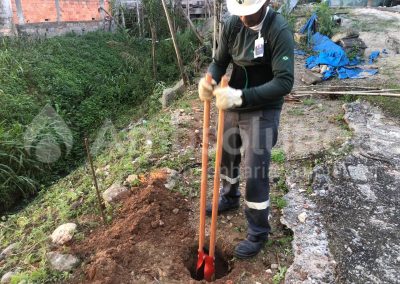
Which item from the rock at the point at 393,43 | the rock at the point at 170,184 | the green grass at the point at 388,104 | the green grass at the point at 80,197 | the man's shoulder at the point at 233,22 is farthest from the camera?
the rock at the point at 393,43

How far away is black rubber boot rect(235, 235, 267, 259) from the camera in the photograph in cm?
265

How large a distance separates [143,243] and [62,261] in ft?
2.08

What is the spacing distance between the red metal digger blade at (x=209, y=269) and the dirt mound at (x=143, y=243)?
14cm

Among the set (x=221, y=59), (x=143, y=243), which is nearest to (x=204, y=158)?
(x=221, y=59)

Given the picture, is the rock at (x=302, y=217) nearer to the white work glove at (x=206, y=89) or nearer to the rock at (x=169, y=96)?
the white work glove at (x=206, y=89)

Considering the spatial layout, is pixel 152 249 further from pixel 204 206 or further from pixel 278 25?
pixel 278 25

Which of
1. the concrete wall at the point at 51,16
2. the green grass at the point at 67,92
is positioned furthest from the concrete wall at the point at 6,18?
the green grass at the point at 67,92

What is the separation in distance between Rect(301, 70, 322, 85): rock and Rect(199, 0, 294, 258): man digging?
4.69 m

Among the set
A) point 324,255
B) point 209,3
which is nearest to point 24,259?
point 324,255

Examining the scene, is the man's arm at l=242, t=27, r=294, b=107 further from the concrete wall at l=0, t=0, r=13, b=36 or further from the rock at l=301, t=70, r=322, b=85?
the concrete wall at l=0, t=0, r=13, b=36

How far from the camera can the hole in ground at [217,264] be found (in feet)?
8.99

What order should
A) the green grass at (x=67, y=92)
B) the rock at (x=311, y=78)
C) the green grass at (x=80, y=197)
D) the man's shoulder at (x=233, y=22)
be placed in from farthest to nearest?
1. the rock at (x=311, y=78)
2. the green grass at (x=67, y=92)
3. the green grass at (x=80, y=197)
4. the man's shoulder at (x=233, y=22)

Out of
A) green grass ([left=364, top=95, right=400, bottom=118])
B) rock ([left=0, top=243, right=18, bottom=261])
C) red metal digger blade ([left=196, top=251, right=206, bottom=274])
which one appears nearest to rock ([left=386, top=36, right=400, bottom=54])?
green grass ([left=364, top=95, right=400, bottom=118])

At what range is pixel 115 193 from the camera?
3449 millimetres
